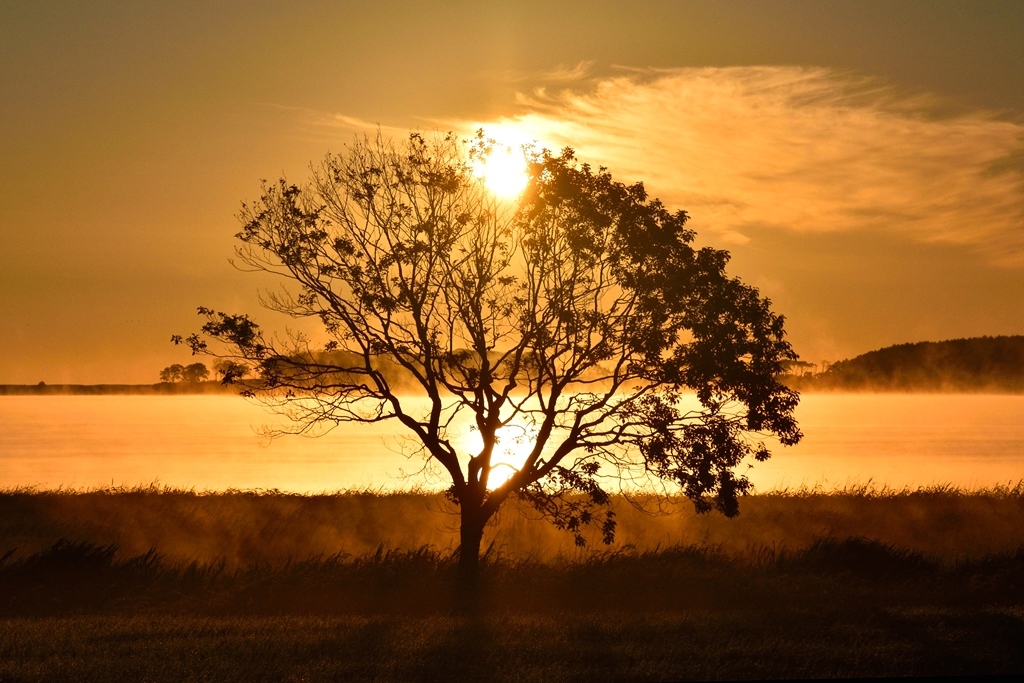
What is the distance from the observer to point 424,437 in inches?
902

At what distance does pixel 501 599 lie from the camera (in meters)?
21.0

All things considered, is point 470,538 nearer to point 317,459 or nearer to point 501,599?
point 501,599

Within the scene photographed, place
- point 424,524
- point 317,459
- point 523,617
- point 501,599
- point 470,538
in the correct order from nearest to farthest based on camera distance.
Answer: point 523,617 < point 501,599 < point 470,538 < point 424,524 < point 317,459

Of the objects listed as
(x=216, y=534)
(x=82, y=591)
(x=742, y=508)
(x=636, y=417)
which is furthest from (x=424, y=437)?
(x=742, y=508)

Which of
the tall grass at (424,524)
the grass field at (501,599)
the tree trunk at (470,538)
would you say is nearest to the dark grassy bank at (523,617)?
the grass field at (501,599)

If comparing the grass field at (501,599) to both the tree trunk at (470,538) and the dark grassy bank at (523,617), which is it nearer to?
the dark grassy bank at (523,617)

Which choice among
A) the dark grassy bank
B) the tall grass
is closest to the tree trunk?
the dark grassy bank

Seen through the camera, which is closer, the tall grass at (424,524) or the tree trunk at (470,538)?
the tree trunk at (470,538)

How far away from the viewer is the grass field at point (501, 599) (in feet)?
49.4

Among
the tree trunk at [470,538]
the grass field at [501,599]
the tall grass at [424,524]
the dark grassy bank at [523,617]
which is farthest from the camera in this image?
the tall grass at [424,524]

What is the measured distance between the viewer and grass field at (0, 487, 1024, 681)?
1505 centimetres

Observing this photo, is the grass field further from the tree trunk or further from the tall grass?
the tree trunk

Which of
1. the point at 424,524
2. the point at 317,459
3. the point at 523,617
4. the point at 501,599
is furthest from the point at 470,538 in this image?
the point at 317,459

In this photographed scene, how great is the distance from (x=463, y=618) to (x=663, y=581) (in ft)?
22.4
